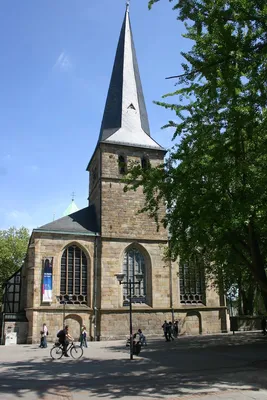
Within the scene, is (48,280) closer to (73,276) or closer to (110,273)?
(73,276)

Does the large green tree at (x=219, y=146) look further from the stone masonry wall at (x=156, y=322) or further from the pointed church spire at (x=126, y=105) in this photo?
the pointed church spire at (x=126, y=105)

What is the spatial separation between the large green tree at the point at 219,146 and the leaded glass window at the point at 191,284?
47.8ft

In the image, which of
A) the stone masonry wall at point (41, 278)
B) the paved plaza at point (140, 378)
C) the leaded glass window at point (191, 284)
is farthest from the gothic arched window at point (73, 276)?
A: the paved plaza at point (140, 378)

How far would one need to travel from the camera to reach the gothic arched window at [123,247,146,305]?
91.0ft

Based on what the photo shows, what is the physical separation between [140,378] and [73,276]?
1725cm

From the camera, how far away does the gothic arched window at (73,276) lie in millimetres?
26469

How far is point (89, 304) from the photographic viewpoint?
86.9 feet

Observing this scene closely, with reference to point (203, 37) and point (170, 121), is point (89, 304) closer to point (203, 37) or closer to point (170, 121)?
point (170, 121)

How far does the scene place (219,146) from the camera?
1119cm

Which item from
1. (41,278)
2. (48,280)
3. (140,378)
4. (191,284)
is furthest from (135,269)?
(140,378)

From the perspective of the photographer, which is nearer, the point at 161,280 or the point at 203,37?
the point at 203,37

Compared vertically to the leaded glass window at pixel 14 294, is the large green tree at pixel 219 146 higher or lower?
higher

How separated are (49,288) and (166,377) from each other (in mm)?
16717

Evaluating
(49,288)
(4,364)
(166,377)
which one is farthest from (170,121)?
(49,288)
